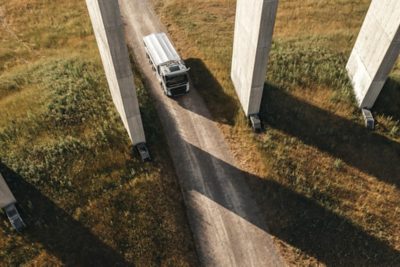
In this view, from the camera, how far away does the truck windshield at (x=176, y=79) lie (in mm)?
24478

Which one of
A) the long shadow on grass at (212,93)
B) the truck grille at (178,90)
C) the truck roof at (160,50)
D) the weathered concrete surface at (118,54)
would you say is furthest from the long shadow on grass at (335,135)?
the weathered concrete surface at (118,54)

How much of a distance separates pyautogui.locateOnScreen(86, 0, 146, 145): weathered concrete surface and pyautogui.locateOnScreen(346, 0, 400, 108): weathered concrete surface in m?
16.2

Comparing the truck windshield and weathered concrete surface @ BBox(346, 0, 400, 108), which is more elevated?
weathered concrete surface @ BBox(346, 0, 400, 108)

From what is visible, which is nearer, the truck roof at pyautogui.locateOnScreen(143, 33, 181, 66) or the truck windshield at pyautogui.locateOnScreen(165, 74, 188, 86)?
the truck windshield at pyautogui.locateOnScreen(165, 74, 188, 86)

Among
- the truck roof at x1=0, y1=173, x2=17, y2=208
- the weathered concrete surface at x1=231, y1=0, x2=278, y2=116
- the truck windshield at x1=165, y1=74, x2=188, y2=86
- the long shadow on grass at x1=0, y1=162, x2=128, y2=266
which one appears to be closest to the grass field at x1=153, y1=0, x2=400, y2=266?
the weathered concrete surface at x1=231, y1=0, x2=278, y2=116

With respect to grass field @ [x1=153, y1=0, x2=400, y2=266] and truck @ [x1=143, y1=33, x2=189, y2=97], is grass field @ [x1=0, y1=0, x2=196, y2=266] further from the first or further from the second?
grass field @ [x1=153, y1=0, x2=400, y2=266]

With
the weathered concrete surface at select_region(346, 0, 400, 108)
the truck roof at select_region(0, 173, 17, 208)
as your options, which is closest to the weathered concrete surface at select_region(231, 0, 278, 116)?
the weathered concrete surface at select_region(346, 0, 400, 108)

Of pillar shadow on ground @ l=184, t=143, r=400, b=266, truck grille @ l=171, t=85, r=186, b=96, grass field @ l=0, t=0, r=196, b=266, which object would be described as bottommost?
pillar shadow on ground @ l=184, t=143, r=400, b=266

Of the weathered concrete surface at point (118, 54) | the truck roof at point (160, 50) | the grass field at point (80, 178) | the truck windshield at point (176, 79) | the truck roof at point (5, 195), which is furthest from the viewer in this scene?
the truck roof at point (160, 50)

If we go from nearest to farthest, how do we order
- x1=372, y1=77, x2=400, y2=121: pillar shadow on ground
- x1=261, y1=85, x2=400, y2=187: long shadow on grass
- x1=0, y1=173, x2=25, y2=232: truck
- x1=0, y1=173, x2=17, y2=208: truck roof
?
1. x1=0, y1=173, x2=17, y2=208: truck roof
2. x1=0, y1=173, x2=25, y2=232: truck
3. x1=261, y1=85, x2=400, y2=187: long shadow on grass
4. x1=372, y1=77, x2=400, y2=121: pillar shadow on ground

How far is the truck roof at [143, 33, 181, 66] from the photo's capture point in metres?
25.4

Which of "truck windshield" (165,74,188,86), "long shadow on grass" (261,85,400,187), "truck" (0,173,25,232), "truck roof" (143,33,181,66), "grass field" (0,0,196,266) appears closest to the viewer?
"truck" (0,173,25,232)

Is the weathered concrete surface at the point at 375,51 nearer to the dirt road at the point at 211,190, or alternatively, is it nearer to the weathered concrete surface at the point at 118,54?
the dirt road at the point at 211,190

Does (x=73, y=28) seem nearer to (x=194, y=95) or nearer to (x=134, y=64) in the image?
(x=134, y=64)
